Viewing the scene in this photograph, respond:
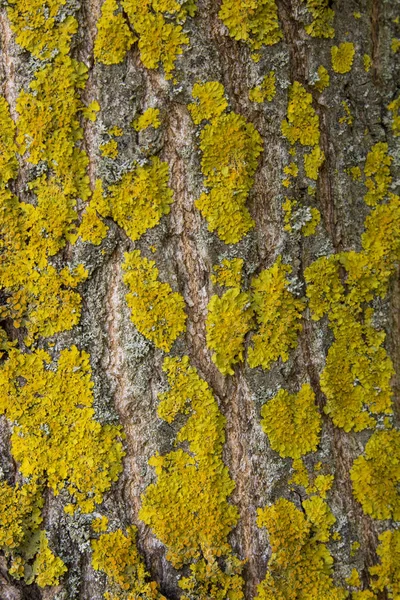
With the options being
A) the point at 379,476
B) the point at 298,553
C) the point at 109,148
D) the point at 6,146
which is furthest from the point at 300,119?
the point at 298,553

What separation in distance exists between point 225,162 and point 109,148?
308 mm

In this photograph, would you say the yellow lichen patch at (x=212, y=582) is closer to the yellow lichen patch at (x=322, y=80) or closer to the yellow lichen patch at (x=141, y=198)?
the yellow lichen patch at (x=141, y=198)

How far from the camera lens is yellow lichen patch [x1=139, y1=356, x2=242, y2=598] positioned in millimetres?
1407

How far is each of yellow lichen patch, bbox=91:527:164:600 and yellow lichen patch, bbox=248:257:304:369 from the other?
0.58 meters

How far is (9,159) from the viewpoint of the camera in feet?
4.70

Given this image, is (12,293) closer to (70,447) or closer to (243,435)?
(70,447)

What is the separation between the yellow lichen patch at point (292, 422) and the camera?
1.42 m

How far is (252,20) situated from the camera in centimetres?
138

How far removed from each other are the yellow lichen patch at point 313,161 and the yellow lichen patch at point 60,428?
78cm

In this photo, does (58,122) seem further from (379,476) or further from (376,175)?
(379,476)

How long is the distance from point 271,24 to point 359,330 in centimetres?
85

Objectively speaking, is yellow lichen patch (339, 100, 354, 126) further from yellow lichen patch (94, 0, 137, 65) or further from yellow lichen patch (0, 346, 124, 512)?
yellow lichen patch (0, 346, 124, 512)

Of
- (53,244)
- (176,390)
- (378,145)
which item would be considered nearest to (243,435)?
(176,390)

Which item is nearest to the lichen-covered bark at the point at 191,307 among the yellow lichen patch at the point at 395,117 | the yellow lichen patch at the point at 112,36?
the yellow lichen patch at the point at 112,36
